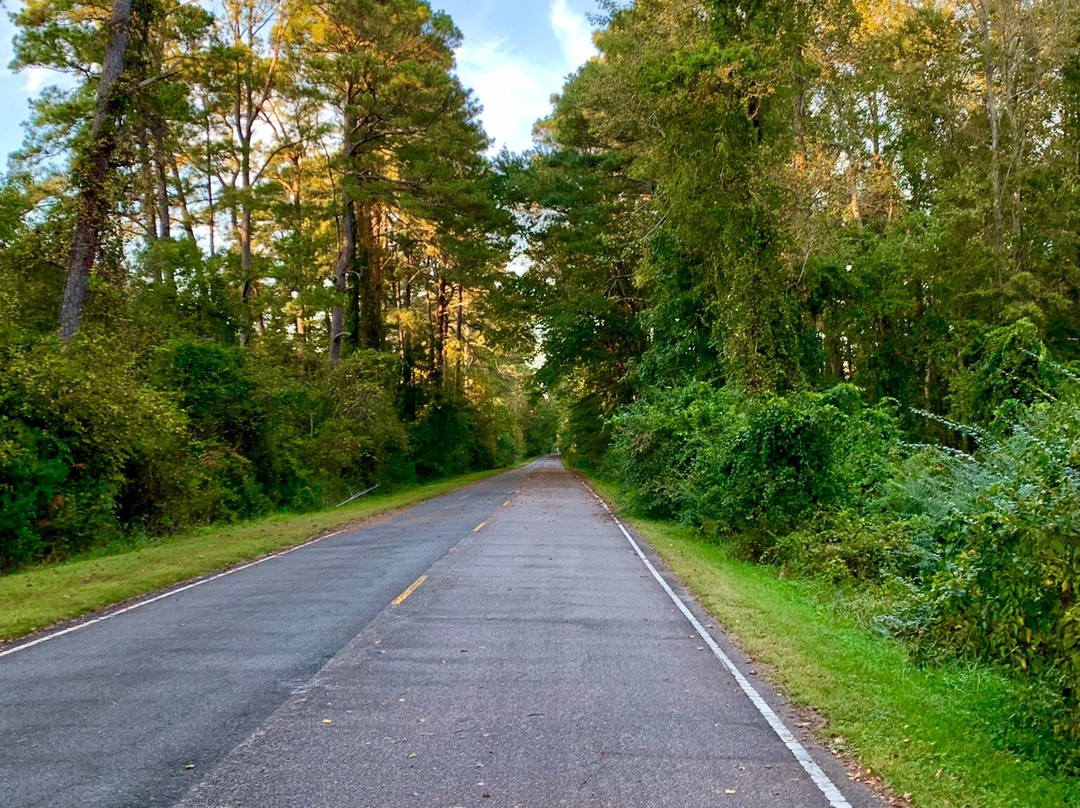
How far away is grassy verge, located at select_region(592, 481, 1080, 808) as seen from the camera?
419 cm

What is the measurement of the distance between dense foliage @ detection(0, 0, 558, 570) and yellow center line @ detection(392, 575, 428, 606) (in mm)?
7227

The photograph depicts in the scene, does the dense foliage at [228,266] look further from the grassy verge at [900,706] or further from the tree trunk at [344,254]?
the grassy verge at [900,706]

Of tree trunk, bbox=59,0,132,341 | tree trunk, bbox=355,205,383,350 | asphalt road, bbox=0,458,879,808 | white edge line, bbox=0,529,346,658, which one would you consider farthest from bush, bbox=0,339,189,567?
tree trunk, bbox=355,205,383,350

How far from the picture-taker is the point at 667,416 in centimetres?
2017

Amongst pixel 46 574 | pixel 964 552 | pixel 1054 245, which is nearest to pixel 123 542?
pixel 46 574

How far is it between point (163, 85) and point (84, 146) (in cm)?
272

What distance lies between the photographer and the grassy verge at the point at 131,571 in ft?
27.8

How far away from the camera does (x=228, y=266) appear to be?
83.0 ft

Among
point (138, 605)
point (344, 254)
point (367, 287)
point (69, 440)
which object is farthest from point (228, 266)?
point (138, 605)

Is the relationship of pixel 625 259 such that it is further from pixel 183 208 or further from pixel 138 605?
pixel 138 605

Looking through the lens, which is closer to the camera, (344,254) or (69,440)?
(69,440)

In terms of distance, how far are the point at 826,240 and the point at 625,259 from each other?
11.3 metres

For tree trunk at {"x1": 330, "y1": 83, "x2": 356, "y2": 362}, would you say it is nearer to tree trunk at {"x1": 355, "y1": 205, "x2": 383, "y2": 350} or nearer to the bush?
tree trunk at {"x1": 355, "y1": 205, "x2": 383, "y2": 350}

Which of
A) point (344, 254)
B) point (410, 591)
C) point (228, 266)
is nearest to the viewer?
point (410, 591)
